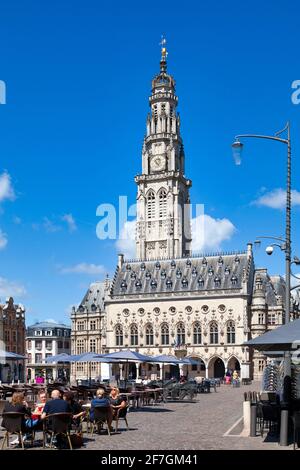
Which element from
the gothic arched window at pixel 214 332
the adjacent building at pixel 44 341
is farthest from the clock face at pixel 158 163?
the adjacent building at pixel 44 341

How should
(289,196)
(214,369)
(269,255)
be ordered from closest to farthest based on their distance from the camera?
(289,196) → (269,255) → (214,369)

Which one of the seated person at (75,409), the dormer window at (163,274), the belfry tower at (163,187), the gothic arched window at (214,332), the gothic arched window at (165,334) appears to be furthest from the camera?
the belfry tower at (163,187)

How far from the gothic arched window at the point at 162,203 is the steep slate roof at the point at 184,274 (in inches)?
508

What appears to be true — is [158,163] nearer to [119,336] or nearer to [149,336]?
[119,336]

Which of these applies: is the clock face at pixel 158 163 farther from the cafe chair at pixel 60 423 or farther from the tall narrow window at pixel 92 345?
the cafe chair at pixel 60 423

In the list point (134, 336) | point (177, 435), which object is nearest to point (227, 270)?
point (134, 336)

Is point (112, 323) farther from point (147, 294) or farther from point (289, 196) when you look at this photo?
point (289, 196)

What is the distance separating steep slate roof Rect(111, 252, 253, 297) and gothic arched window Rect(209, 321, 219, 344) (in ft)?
14.4

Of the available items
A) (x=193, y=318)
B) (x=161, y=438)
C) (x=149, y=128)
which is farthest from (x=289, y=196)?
(x=149, y=128)

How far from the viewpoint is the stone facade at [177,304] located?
8144 cm

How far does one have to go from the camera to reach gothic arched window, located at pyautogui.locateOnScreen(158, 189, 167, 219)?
10350cm

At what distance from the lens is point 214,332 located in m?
82.2

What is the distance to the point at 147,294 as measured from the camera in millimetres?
87500

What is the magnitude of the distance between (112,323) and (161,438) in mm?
71892
